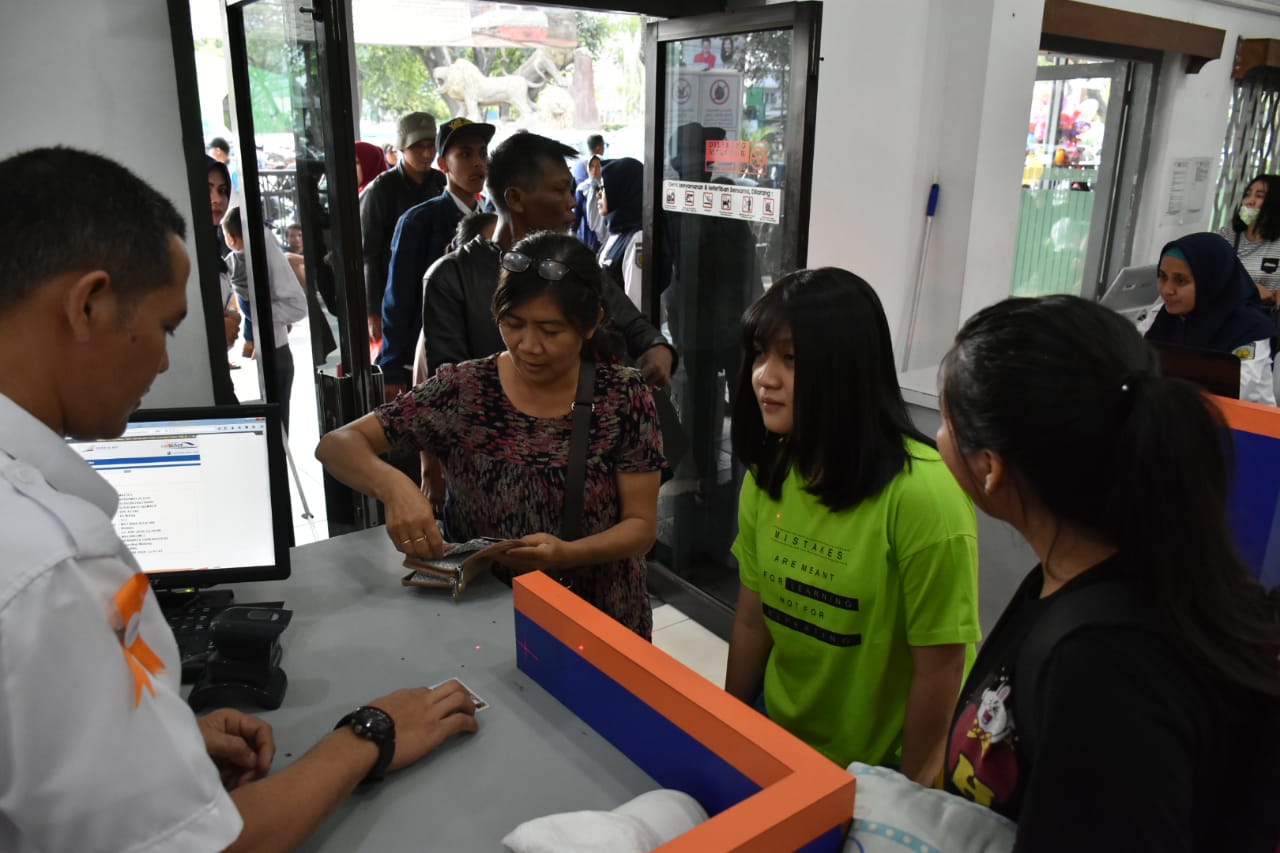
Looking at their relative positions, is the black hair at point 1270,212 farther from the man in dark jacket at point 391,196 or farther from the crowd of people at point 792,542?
the crowd of people at point 792,542

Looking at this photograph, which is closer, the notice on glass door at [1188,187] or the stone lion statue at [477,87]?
the notice on glass door at [1188,187]

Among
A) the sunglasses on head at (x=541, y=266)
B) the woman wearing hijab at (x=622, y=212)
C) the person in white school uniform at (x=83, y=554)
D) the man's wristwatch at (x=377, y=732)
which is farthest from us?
the woman wearing hijab at (x=622, y=212)

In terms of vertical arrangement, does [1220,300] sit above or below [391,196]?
below

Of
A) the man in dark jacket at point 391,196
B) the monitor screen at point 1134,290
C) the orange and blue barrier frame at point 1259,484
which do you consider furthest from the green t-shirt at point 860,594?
the man in dark jacket at point 391,196

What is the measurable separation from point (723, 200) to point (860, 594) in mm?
1928

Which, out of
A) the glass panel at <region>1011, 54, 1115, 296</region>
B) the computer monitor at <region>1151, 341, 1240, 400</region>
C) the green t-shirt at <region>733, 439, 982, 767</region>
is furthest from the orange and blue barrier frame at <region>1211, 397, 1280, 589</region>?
the glass panel at <region>1011, 54, 1115, 296</region>

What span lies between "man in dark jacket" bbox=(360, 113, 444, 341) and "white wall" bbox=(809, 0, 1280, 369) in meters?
1.84

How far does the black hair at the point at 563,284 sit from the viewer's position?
65.2 inches

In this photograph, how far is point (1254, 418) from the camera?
1.86 metres

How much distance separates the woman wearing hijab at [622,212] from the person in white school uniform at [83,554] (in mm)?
3041

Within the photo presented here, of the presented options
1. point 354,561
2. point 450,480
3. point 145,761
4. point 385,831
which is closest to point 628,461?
point 450,480

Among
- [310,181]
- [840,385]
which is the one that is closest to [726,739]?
[840,385]

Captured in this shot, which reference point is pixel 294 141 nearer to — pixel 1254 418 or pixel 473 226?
pixel 473 226

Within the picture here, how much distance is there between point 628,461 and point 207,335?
3.76 ft
